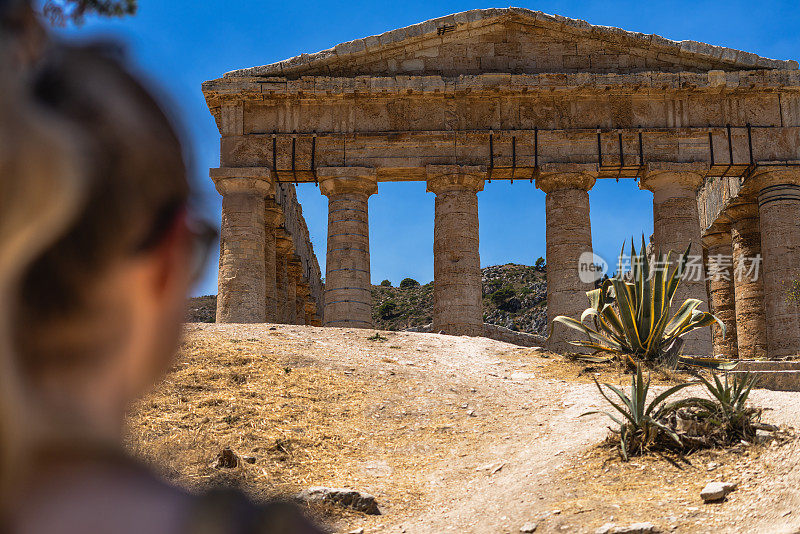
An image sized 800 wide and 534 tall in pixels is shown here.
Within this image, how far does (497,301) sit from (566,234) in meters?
36.5

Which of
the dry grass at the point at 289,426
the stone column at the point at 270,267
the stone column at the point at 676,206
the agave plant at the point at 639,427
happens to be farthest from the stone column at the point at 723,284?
the agave plant at the point at 639,427

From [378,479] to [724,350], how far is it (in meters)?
19.2

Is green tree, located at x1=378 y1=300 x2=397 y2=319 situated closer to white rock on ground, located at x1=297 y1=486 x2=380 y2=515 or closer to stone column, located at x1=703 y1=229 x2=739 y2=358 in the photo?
stone column, located at x1=703 y1=229 x2=739 y2=358

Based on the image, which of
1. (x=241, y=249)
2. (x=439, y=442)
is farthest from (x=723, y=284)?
(x=439, y=442)

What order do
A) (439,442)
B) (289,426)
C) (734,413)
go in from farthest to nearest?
(289,426), (439,442), (734,413)

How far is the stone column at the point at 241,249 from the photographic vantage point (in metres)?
18.9

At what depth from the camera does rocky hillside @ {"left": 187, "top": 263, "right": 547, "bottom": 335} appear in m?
50.8

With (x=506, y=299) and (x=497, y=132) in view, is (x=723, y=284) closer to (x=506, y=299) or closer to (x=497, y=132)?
(x=497, y=132)

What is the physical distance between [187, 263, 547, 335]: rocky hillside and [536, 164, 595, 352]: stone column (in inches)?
1142

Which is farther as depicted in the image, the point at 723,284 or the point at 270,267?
the point at 723,284

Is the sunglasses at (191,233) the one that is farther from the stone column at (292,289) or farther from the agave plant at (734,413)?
the stone column at (292,289)

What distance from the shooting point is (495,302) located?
55.3 metres

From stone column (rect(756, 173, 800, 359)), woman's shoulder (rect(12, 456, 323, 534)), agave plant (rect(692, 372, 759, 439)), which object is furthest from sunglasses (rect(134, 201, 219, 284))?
stone column (rect(756, 173, 800, 359))

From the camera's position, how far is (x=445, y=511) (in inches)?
285
